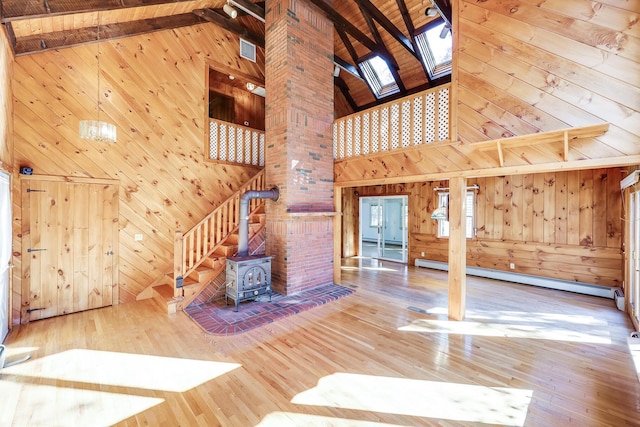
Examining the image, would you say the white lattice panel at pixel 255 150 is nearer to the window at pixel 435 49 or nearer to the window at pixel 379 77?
the window at pixel 379 77

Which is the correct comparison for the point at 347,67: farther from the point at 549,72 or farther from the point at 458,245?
the point at 458,245

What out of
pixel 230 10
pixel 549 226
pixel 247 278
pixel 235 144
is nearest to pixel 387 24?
pixel 230 10

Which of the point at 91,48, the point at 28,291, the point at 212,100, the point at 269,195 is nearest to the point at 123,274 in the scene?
the point at 28,291

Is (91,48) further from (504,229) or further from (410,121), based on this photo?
(504,229)

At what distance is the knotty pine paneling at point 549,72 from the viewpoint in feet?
9.62

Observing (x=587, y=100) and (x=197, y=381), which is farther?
(x=587, y=100)

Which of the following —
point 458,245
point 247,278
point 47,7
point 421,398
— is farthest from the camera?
point 247,278

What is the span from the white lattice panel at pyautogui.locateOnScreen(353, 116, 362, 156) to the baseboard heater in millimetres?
4312

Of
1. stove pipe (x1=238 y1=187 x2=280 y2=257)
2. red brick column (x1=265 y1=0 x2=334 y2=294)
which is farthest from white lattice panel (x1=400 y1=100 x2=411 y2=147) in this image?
stove pipe (x1=238 y1=187 x2=280 y2=257)

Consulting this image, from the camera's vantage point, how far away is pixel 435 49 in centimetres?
691

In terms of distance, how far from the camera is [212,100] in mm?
7922

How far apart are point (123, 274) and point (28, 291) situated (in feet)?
3.89

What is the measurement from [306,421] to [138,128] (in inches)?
218

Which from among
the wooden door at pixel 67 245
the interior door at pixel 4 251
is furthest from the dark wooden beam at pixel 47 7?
the wooden door at pixel 67 245
